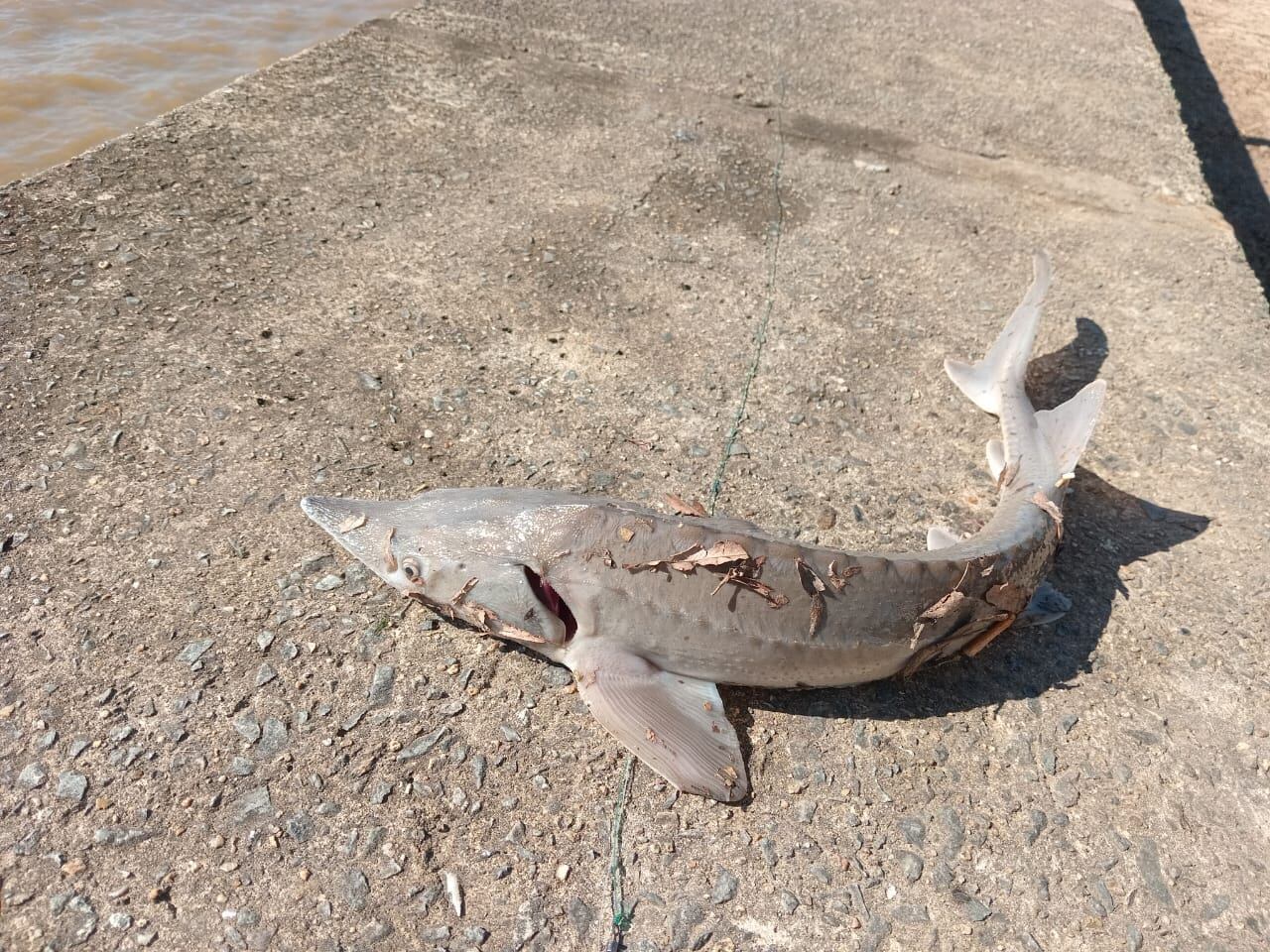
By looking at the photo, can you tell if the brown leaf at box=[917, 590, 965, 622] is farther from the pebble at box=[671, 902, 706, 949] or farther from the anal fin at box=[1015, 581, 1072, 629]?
the pebble at box=[671, 902, 706, 949]

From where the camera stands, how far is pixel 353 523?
3227 millimetres

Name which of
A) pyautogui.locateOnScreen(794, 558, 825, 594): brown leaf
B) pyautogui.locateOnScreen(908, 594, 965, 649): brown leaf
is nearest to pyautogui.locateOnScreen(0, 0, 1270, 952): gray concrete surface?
pyautogui.locateOnScreen(908, 594, 965, 649): brown leaf

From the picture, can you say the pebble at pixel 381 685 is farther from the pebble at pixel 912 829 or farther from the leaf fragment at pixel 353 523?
the pebble at pixel 912 829

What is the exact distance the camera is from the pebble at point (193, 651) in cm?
297

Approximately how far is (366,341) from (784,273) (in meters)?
2.37

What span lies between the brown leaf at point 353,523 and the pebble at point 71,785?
1077 mm

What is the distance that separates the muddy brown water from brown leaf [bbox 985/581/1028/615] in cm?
639

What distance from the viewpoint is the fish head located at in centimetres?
301

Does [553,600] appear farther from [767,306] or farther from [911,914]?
[767,306]

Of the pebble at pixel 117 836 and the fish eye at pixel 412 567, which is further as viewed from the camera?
the fish eye at pixel 412 567

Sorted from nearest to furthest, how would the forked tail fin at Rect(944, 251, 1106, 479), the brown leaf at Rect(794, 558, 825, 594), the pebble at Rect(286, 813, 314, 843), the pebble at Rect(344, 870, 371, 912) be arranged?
1. the pebble at Rect(344, 870, 371, 912)
2. the pebble at Rect(286, 813, 314, 843)
3. the brown leaf at Rect(794, 558, 825, 594)
4. the forked tail fin at Rect(944, 251, 1106, 479)

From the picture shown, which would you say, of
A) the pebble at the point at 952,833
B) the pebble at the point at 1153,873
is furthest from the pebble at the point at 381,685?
the pebble at the point at 1153,873

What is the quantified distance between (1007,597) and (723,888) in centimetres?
143

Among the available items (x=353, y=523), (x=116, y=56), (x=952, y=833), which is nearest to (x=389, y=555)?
(x=353, y=523)
